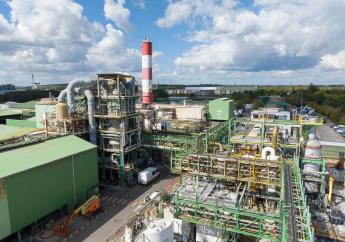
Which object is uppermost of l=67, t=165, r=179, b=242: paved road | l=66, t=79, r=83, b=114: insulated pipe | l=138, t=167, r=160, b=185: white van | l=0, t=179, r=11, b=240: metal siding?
l=66, t=79, r=83, b=114: insulated pipe

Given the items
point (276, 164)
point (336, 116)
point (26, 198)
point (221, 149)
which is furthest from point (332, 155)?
point (336, 116)

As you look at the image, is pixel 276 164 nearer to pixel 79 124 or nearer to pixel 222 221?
pixel 222 221

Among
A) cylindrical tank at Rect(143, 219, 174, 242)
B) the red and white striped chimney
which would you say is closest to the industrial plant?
cylindrical tank at Rect(143, 219, 174, 242)

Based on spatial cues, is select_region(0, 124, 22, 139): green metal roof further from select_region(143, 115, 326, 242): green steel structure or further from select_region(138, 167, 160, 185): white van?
select_region(143, 115, 326, 242): green steel structure

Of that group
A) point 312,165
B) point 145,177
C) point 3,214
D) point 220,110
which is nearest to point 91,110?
point 145,177

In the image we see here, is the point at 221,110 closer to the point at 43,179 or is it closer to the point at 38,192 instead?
the point at 43,179

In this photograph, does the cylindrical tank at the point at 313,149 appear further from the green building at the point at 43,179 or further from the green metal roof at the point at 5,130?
the green metal roof at the point at 5,130
